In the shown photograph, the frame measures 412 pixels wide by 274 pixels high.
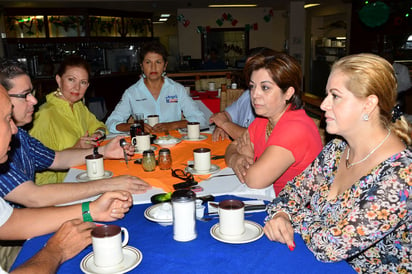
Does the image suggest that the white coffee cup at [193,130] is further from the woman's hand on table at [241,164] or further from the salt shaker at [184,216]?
the salt shaker at [184,216]

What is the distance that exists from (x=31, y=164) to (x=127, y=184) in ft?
2.21

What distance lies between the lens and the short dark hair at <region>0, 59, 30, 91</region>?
187 cm

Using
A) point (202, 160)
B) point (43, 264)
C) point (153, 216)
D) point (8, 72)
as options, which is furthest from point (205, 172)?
point (8, 72)

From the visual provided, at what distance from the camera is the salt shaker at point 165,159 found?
2.05 m

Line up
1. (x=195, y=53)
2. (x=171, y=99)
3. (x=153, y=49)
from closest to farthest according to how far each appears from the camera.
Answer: (x=153, y=49) < (x=171, y=99) < (x=195, y=53)

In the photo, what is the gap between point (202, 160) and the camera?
1.98 metres

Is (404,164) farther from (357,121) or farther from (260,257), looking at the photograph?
(260,257)

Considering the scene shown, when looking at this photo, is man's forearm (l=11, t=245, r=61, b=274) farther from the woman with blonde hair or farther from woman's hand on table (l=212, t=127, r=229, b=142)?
woman's hand on table (l=212, t=127, r=229, b=142)

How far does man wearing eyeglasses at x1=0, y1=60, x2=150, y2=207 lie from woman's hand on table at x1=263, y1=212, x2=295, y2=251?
2.27 feet

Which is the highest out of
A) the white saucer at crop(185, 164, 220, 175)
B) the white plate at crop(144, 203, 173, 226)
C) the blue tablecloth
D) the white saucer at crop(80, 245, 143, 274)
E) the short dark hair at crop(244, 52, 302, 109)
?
the short dark hair at crop(244, 52, 302, 109)

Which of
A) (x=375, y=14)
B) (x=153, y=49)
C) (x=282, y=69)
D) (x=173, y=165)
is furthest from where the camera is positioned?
(x=375, y=14)

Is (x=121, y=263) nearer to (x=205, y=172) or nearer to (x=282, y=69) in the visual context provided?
(x=205, y=172)

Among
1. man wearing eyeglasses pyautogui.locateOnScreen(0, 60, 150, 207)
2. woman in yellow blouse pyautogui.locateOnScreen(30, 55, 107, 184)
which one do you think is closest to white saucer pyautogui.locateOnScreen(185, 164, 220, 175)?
man wearing eyeglasses pyautogui.locateOnScreen(0, 60, 150, 207)

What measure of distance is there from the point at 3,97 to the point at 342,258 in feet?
3.80
